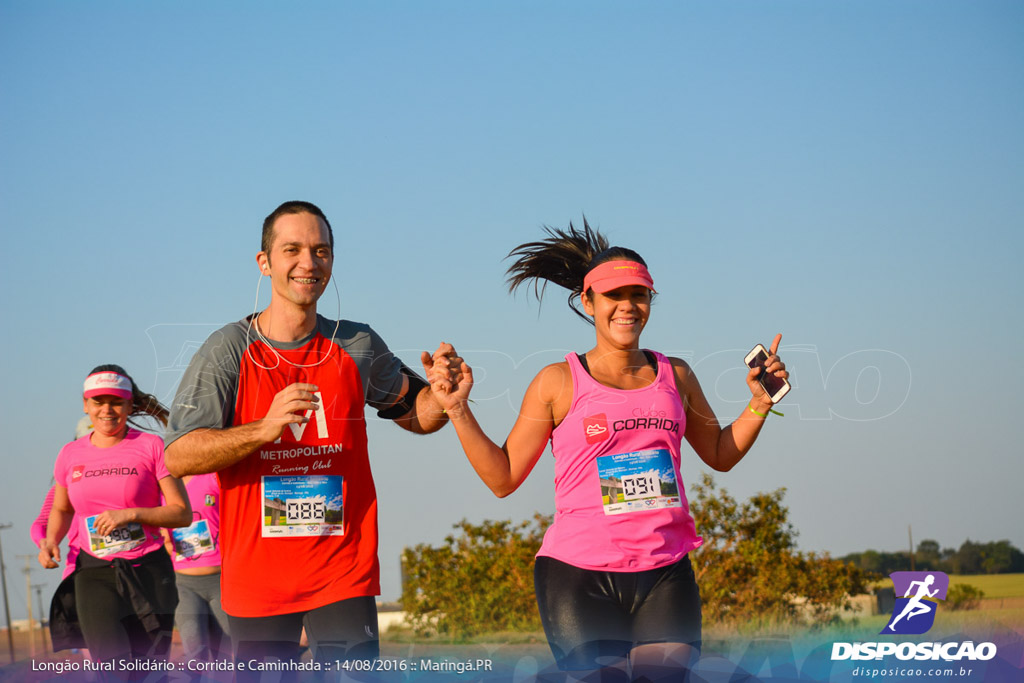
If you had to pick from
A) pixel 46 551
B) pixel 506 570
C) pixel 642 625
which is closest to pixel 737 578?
pixel 506 570

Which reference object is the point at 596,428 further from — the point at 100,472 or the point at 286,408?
the point at 100,472

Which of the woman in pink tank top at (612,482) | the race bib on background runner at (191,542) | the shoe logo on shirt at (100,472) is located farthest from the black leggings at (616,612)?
the race bib on background runner at (191,542)

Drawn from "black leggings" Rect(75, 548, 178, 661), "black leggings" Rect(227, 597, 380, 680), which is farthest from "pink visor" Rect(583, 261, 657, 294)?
"black leggings" Rect(75, 548, 178, 661)

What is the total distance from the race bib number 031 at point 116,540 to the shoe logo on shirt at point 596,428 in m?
3.49

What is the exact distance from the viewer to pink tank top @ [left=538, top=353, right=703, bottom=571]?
4238mm

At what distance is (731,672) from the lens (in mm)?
4035

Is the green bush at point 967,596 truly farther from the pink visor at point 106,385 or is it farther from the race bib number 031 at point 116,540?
the pink visor at point 106,385

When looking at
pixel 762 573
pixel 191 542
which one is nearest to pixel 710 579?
pixel 762 573

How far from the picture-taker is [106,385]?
6.84 meters

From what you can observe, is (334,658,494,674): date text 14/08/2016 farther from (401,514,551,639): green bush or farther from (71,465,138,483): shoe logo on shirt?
(401,514,551,639): green bush

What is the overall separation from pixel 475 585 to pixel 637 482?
8470 millimetres

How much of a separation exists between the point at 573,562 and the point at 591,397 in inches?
25.5

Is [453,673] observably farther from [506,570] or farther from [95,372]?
[506,570]

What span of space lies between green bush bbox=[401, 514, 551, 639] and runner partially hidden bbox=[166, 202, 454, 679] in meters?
7.80
